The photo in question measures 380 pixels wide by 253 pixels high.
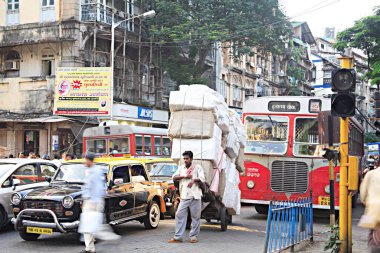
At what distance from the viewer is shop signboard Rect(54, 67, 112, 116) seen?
27.0 meters

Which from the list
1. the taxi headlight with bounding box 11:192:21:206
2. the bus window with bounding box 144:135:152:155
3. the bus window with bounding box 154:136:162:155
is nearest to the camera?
the taxi headlight with bounding box 11:192:21:206

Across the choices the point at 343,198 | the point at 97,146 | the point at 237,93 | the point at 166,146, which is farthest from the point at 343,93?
the point at 237,93

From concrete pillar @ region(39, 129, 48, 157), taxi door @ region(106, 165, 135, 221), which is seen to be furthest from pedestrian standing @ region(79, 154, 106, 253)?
concrete pillar @ region(39, 129, 48, 157)

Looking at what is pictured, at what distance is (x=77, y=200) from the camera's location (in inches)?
381

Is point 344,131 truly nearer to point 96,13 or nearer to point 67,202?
point 67,202

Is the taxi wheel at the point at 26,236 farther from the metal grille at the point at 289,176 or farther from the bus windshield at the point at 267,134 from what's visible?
the metal grille at the point at 289,176

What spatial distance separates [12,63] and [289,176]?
21.9 meters

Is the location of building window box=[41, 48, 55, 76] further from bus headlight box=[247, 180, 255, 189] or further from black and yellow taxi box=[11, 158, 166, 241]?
black and yellow taxi box=[11, 158, 166, 241]

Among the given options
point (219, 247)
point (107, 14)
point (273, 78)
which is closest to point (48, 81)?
point (107, 14)

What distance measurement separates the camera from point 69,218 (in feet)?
31.4

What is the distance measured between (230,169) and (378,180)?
694 cm

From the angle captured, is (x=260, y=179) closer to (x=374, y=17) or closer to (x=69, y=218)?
(x=69, y=218)

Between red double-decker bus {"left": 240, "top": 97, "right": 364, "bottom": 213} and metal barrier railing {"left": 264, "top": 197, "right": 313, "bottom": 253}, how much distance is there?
3397 millimetres

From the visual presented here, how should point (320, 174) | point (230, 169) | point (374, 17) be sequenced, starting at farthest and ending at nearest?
point (374, 17) → point (320, 174) → point (230, 169)
